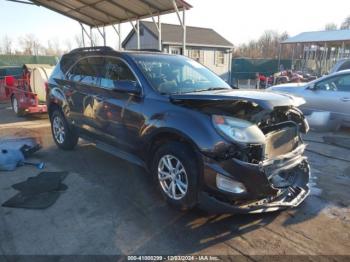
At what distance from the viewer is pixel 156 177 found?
3820mm

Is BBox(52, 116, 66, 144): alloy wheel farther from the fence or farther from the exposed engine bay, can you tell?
the fence

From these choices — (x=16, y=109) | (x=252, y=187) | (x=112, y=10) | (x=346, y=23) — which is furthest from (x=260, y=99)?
(x=346, y=23)

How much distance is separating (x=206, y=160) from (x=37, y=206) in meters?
2.22

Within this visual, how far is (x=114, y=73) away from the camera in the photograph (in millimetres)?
4602

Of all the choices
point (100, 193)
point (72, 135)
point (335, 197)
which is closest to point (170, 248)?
point (100, 193)

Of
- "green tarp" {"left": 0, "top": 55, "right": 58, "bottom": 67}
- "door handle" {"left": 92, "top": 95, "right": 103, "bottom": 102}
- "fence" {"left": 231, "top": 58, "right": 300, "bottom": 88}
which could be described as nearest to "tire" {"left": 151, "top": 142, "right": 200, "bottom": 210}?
"door handle" {"left": 92, "top": 95, "right": 103, "bottom": 102}

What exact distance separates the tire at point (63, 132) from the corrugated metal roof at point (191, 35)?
1988 cm

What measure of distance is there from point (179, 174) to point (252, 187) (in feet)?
2.84

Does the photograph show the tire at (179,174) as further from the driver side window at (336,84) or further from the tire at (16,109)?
the tire at (16,109)

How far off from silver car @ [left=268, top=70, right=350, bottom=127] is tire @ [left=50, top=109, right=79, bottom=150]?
15.9 feet

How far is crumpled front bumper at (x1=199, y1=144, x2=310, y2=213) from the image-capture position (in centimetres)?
300

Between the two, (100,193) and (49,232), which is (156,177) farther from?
(49,232)

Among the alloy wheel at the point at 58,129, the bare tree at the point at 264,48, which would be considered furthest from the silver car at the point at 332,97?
the bare tree at the point at 264,48

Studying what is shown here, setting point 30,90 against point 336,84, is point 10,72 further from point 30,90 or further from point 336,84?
point 336,84
